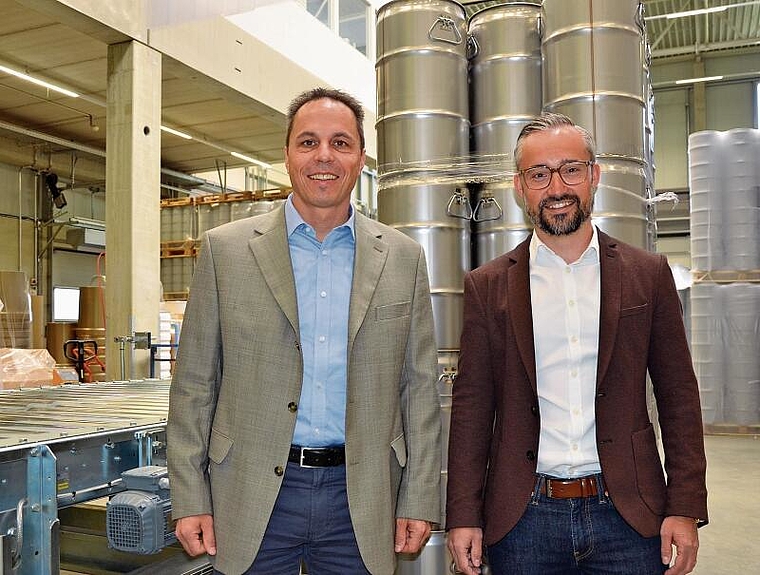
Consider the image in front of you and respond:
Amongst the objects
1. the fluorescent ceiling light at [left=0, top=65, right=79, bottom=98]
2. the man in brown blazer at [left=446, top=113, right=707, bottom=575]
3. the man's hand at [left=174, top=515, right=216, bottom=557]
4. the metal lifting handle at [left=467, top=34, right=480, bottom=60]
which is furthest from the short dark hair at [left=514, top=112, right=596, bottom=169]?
the fluorescent ceiling light at [left=0, top=65, right=79, bottom=98]

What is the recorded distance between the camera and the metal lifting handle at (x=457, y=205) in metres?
4.37

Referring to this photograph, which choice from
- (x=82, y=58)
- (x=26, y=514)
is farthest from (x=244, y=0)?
(x=26, y=514)

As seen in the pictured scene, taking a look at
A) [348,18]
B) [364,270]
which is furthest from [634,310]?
[348,18]

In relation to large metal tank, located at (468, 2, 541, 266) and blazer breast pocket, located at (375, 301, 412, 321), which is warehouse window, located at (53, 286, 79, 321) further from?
blazer breast pocket, located at (375, 301, 412, 321)

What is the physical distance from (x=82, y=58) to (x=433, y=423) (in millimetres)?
8673

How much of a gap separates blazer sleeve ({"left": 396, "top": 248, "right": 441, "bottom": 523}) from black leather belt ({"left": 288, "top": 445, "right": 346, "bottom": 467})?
0.69 feet

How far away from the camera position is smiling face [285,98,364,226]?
74.3 inches

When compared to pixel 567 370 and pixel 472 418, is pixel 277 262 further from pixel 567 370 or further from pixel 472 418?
pixel 567 370

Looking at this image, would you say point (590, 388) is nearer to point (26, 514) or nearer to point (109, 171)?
point (26, 514)

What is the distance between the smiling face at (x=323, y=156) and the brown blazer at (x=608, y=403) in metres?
0.47

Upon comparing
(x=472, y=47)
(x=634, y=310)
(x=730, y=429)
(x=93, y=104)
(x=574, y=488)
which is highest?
(x=93, y=104)

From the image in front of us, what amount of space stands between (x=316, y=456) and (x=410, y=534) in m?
0.35

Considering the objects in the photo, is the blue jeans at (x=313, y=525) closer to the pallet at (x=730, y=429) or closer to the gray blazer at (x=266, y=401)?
the gray blazer at (x=266, y=401)

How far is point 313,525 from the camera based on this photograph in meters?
1.83
